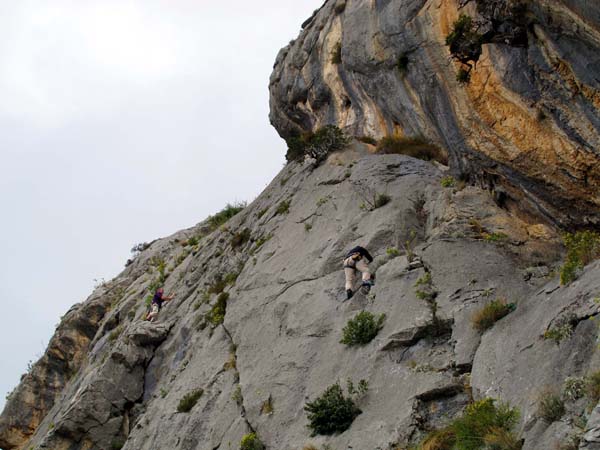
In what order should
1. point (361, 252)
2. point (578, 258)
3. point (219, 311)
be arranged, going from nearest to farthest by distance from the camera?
point (578, 258), point (361, 252), point (219, 311)

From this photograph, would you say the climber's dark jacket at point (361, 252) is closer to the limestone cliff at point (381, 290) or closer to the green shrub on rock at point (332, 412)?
the limestone cliff at point (381, 290)

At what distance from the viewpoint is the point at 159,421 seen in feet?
72.9

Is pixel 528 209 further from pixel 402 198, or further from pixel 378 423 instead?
pixel 378 423

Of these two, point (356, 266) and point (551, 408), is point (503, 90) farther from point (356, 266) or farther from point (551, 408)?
point (551, 408)

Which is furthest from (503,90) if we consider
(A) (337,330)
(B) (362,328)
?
(A) (337,330)

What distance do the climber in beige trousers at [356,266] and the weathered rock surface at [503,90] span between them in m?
4.21

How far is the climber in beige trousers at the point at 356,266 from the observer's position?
18.6m

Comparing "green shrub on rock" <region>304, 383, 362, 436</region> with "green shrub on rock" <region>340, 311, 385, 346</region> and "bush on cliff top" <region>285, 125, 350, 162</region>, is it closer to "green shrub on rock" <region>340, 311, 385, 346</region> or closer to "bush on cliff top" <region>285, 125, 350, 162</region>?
"green shrub on rock" <region>340, 311, 385, 346</region>

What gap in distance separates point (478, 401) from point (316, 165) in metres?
17.3

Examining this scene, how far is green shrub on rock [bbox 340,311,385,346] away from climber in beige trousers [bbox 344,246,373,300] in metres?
1.46

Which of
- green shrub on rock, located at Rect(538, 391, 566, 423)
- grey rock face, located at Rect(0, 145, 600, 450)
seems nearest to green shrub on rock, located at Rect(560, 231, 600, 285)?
grey rock face, located at Rect(0, 145, 600, 450)

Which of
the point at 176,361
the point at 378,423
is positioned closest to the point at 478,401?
the point at 378,423

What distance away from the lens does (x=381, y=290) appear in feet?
59.3

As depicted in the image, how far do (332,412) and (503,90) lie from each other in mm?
9016
